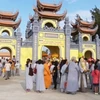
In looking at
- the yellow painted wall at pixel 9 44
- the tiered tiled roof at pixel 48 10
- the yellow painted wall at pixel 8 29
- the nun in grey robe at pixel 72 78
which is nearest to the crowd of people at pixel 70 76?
the nun in grey robe at pixel 72 78

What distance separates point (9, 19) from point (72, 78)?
2335 centimetres

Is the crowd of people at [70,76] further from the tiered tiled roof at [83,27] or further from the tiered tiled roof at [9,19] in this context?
the tiered tiled roof at [83,27]

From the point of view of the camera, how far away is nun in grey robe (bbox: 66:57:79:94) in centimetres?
872

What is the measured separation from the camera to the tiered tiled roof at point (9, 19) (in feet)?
96.1

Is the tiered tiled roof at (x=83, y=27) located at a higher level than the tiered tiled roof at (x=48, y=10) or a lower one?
lower

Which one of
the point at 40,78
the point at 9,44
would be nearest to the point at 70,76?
the point at 40,78

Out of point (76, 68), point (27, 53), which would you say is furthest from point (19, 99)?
point (27, 53)

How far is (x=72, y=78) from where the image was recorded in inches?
345

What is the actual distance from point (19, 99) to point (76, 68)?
8.84 feet

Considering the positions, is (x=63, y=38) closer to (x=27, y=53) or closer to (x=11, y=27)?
(x=27, y=53)

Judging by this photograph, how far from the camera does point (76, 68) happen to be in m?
8.84

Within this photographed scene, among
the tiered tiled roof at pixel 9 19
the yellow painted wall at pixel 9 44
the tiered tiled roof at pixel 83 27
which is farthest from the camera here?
the tiered tiled roof at pixel 83 27

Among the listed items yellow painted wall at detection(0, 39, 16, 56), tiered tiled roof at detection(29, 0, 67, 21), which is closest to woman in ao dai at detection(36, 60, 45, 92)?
yellow painted wall at detection(0, 39, 16, 56)

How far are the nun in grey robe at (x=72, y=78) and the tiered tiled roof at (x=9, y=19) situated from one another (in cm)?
2165
